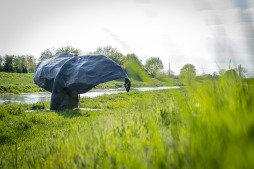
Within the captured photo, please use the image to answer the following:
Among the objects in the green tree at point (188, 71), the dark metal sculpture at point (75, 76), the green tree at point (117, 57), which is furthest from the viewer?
the green tree at point (117, 57)

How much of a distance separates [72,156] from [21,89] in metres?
26.3

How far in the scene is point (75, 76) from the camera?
8773mm

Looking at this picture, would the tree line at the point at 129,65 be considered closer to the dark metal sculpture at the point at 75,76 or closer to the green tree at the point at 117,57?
the green tree at the point at 117,57

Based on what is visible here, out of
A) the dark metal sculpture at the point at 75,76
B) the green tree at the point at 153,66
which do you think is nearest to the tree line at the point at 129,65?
the green tree at the point at 153,66

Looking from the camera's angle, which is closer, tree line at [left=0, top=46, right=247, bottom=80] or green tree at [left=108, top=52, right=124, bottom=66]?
tree line at [left=0, top=46, right=247, bottom=80]

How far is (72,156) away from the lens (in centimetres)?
228

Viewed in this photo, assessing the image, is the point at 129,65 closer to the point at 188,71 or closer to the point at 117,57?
the point at 188,71

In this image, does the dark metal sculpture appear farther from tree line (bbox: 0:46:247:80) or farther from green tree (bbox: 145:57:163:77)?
green tree (bbox: 145:57:163:77)

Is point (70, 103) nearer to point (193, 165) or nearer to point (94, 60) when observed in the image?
point (94, 60)

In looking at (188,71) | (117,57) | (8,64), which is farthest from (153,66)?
(117,57)

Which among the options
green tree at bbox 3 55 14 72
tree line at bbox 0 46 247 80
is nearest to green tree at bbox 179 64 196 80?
tree line at bbox 0 46 247 80

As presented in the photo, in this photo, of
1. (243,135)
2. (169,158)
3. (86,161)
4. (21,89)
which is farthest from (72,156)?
(21,89)

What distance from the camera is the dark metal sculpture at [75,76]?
337 inches

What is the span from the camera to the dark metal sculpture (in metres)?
8.57
